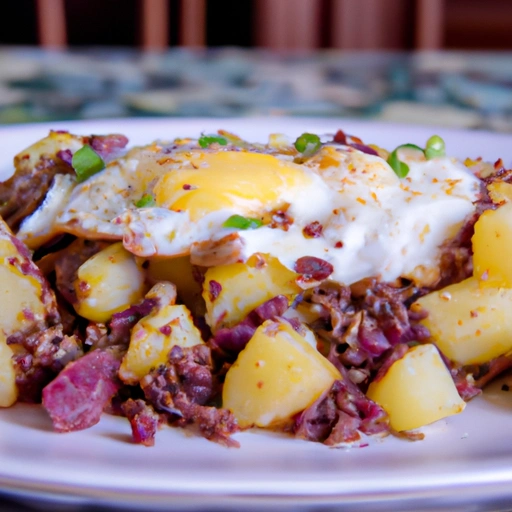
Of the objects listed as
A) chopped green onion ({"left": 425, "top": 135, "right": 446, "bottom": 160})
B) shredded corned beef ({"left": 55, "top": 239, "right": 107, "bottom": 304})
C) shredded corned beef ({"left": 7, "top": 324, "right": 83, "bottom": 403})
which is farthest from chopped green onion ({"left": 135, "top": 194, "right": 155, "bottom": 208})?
chopped green onion ({"left": 425, "top": 135, "right": 446, "bottom": 160})

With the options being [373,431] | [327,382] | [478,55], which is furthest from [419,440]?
[478,55]

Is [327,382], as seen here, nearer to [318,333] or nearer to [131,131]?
[318,333]

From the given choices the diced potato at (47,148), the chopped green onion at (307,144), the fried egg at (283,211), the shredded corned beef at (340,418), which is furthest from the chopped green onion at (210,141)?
the shredded corned beef at (340,418)

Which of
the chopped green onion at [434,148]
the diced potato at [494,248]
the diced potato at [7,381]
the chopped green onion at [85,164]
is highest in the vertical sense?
the chopped green onion at [434,148]

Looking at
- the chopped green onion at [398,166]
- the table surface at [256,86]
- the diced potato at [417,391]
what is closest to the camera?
the diced potato at [417,391]

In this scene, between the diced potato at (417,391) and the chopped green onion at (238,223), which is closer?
the diced potato at (417,391)

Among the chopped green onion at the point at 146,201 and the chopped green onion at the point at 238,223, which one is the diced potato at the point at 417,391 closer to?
the chopped green onion at the point at 238,223
